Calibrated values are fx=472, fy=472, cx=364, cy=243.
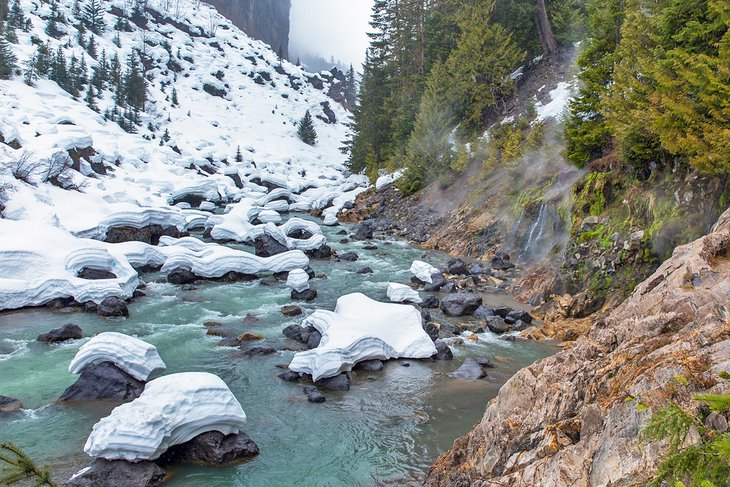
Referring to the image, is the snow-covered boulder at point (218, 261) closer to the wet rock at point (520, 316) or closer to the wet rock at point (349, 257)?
the wet rock at point (349, 257)

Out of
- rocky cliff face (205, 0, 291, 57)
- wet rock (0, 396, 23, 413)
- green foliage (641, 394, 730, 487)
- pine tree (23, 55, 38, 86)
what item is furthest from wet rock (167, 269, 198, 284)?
rocky cliff face (205, 0, 291, 57)

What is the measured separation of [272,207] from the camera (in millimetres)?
40125

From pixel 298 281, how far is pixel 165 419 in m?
10.4

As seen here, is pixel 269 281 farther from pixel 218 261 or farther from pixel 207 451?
pixel 207 451

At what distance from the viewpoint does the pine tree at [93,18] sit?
258ft

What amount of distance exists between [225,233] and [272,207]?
14.6m

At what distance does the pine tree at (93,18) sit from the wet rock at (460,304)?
88062 mm

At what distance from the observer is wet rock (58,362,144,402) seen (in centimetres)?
878

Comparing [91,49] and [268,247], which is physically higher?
[91,49]

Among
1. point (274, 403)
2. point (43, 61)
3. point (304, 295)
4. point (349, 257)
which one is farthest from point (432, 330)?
point (43, 61)

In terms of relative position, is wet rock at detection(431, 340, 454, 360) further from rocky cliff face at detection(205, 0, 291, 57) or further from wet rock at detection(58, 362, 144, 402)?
rocky cliff face at detection(205, 0, 291, 57)

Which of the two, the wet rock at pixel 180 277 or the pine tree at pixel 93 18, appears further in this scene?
the pine tree at pixel 93 18

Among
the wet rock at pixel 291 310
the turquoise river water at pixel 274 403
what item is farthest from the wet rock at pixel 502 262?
the wet rock at pixel 291 310

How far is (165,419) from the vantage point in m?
6.71
